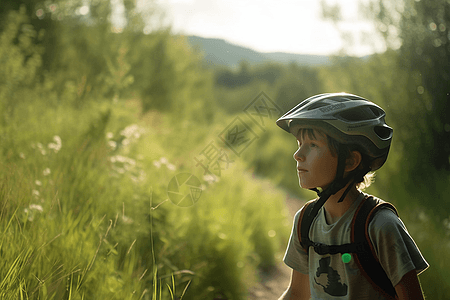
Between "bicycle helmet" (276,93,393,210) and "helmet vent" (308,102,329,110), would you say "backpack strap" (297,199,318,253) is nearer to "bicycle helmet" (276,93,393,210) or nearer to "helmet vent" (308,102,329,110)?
"bicycle helmet" (276,93,393,210)

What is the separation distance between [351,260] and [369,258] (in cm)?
8

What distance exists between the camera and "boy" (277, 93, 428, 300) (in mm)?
1443

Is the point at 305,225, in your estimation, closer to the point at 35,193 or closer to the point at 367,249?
the point at 367,249

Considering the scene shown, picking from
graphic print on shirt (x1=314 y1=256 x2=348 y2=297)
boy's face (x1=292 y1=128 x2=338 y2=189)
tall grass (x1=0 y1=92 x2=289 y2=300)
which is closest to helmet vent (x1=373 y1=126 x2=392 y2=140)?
boy's face (x1=292 y1=128 x2=338 y2=189)

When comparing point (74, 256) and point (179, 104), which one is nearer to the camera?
point (74, 256)

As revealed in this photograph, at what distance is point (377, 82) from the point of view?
637cm

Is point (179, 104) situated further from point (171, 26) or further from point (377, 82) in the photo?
point (377, 82)

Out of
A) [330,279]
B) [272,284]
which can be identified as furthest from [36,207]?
[272,284]

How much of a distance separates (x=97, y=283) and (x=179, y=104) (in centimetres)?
1553

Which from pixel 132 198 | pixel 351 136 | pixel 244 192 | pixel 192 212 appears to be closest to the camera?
pixel 351 136

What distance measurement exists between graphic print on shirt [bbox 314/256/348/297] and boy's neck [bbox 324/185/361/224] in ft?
0.66

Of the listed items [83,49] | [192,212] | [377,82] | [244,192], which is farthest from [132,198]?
[83,49]

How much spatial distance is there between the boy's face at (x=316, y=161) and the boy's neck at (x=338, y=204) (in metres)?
0.08

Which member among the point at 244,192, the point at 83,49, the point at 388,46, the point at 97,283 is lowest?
the point at 244,192
